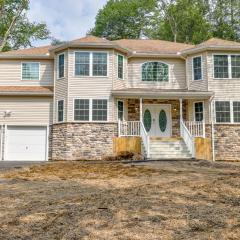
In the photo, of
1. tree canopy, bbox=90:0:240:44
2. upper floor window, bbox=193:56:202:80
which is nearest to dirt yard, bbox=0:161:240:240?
upper floor window, bbox=193:56:202:80

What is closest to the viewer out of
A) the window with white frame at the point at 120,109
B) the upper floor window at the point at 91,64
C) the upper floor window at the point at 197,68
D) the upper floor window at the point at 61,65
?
the upper floor window at the point at 91,64

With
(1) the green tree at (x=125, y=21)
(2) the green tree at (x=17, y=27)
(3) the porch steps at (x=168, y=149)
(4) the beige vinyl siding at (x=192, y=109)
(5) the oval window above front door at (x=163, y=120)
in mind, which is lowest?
(3) the porch steps at (x=168, y=149)

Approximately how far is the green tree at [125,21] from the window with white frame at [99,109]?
67.2ft

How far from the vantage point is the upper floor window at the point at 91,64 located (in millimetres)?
17586

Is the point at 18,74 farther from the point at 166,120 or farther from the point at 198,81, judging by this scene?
the point at 198,81

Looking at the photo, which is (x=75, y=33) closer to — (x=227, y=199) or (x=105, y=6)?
(x=105, y=6)

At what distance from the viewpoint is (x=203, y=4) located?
1329 inches

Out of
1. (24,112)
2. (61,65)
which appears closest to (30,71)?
(61,65)

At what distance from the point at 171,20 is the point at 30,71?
1872cm

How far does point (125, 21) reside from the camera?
122 ft

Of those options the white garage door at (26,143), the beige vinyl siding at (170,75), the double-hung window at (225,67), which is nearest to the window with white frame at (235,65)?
the double-hung window at (225,67)

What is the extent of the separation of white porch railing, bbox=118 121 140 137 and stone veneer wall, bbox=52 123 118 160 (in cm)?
26

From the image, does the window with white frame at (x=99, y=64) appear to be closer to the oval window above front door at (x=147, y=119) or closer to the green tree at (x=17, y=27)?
the oval window above front door at (x=147, y=119)

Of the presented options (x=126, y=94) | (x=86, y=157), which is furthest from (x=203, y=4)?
(x=86, y=157)
